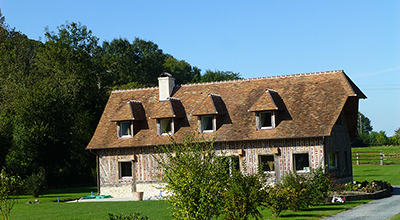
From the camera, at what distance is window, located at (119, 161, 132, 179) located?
32031 mm

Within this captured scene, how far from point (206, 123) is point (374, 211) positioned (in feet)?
46.1

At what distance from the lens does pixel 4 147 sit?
38.0m

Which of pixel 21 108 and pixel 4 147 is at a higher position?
pixel 21 108

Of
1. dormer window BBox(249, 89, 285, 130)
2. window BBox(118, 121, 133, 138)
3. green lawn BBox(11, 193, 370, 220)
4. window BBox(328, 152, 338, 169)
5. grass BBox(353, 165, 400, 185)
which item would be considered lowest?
green lawn BBox(11, 193, 370, 220)

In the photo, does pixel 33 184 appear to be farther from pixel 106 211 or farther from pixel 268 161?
pixel 268 161

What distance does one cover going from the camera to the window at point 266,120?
28984 mm

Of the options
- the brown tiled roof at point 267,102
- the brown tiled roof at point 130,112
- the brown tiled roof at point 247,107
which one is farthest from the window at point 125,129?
the brown tiled roof at point 267,102

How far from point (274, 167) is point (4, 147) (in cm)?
2136

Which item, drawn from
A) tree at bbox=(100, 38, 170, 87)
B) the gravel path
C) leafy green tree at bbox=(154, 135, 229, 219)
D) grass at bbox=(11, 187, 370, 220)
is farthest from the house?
tree at bbox=(100, 38, 170, 87)

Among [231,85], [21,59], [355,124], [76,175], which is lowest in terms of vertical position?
[76,175]

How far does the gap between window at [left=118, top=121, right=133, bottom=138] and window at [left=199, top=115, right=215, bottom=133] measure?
4930 mm

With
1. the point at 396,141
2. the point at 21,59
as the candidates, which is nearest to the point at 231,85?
the point at 21,59

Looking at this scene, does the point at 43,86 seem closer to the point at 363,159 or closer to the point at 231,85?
the point at 231,85

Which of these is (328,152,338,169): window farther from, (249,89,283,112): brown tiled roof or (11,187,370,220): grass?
(11,187,370,220): grass
